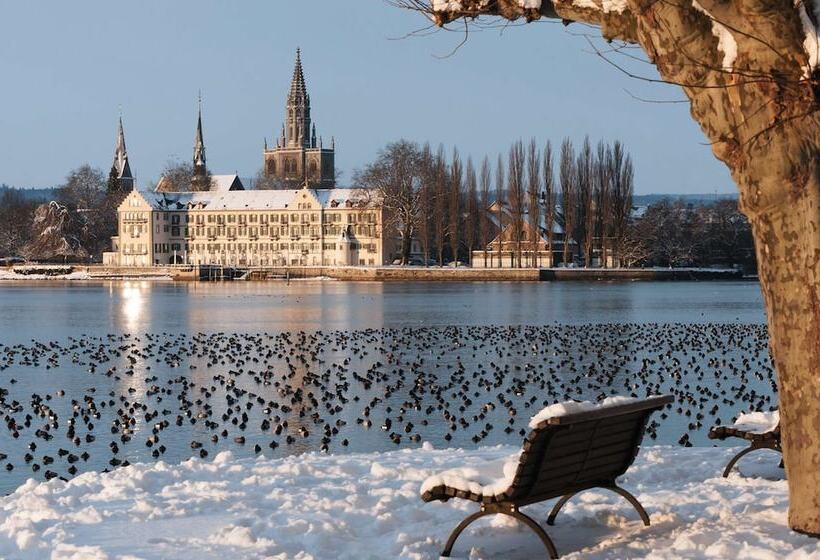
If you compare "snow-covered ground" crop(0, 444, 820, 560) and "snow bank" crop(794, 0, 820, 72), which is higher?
"snow bank" crop(794, 0, 820, 72)

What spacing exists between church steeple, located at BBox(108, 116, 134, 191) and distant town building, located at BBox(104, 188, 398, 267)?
25393mm

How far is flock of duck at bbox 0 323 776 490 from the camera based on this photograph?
16.7 m

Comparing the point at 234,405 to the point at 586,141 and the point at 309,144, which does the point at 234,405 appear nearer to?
the point at 586,141

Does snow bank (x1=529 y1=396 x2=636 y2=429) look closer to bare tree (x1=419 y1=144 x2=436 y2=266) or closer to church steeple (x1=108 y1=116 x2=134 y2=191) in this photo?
bare tree (x1=419 y1=144 x2=436 y2=266)

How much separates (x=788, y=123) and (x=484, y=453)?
5.64 m

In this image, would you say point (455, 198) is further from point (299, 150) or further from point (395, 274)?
point (299, 150)

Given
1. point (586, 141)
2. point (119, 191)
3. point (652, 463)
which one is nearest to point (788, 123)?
point (652, 463)

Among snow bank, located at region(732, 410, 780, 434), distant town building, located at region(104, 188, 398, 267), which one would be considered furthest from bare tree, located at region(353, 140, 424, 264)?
snow bank, located at region(732, 410, 780, 434)

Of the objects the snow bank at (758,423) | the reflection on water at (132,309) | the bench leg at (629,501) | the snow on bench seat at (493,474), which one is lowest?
the reflection on water at (132,309)

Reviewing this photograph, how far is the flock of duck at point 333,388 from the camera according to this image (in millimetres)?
16656

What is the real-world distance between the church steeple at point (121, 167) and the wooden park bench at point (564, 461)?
522ft

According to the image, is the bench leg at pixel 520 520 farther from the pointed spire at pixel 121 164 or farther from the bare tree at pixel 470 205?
the pointed spire at pixel 121 164

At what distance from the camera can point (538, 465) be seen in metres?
7.11

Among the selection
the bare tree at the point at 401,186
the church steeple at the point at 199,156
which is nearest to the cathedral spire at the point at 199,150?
the church steeple at the point at 199,156
